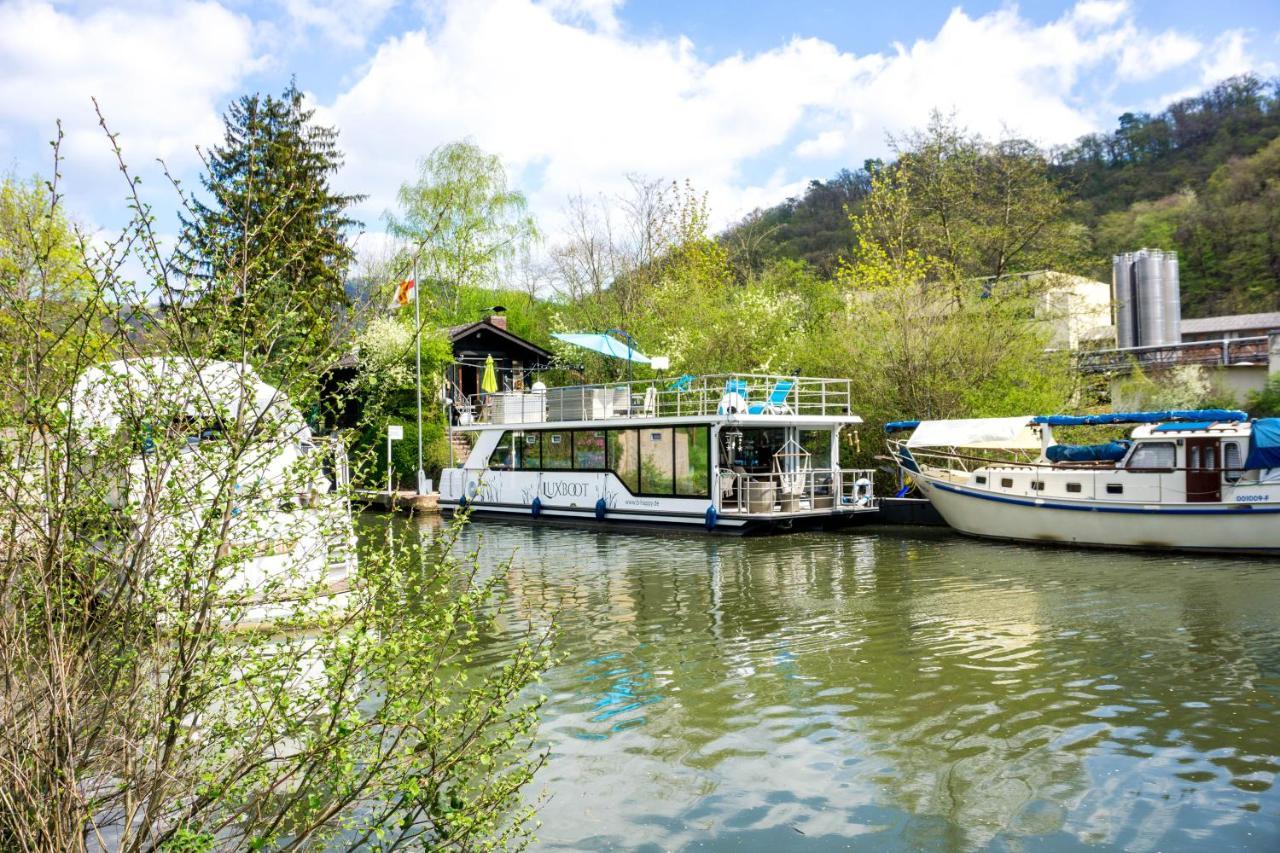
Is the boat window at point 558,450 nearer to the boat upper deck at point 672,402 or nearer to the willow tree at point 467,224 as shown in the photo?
the boat upper deck at point 672,402

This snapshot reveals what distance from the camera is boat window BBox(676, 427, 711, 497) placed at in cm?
2366

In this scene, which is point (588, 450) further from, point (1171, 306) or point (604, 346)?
point (1171, 306)

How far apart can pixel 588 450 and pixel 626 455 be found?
4.60 feet

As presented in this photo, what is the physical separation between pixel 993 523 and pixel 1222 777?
47.7 feet

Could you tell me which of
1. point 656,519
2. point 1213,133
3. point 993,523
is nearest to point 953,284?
point 993,523

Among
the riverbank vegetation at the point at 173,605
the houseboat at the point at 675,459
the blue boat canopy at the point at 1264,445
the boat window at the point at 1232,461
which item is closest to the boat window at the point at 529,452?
the houseboat at the point at 675,459

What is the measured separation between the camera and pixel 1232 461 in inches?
743

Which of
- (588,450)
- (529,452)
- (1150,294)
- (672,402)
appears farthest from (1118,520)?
(1150,294)

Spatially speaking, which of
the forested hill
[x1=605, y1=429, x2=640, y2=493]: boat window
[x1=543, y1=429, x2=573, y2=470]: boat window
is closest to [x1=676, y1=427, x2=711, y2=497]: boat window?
[x1=605, y1=429, x2=640, y2=493]: boat window

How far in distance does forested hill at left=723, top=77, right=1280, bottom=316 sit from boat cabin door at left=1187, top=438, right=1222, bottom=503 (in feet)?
84.9

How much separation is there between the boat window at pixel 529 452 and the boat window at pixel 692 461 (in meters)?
5.18

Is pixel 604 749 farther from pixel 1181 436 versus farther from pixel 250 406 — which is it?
pixel 1181 436

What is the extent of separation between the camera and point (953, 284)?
28.9 meters

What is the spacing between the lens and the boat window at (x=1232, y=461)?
61.6 feet
